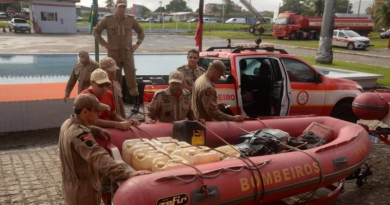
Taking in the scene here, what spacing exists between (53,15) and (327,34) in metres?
29.1

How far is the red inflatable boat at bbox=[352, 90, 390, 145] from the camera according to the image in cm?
564

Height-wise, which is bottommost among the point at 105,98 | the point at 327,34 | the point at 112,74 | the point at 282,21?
→ the point at 105,98

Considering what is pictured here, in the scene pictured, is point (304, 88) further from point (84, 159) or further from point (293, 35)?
point (293, 35)

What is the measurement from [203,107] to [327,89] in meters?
3.13

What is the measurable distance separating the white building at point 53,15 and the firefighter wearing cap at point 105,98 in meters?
34.3

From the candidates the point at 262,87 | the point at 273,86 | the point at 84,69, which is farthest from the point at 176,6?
the point at 84,69

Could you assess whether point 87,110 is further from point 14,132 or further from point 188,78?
point 14,132

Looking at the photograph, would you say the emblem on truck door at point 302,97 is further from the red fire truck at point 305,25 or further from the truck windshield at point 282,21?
the truck windshield at point 282,21

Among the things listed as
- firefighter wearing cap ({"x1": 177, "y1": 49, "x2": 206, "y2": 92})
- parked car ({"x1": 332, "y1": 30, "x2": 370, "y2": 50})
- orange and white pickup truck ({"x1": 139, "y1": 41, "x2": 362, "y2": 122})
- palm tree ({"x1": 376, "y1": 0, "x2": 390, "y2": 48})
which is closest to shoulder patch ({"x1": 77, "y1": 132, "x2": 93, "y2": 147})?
firefighter wearing cap ({"x1": 177, "y1": 49, "x2": 206, "y2": 92})

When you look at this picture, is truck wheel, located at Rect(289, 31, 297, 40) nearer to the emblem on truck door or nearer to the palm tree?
the palm tree

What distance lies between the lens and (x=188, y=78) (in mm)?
5672

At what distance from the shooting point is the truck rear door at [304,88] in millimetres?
6664

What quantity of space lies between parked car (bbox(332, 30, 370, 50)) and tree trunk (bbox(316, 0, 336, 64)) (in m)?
12.9

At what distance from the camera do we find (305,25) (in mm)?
36375
